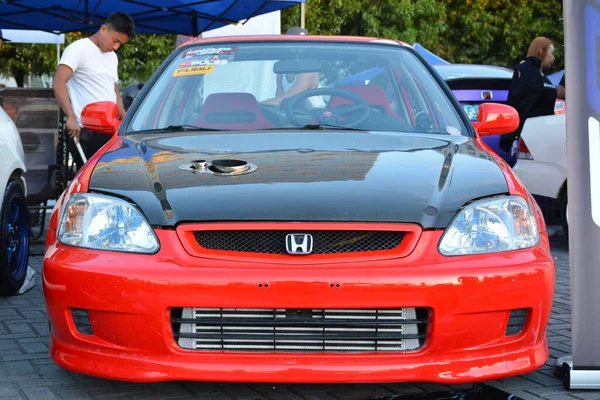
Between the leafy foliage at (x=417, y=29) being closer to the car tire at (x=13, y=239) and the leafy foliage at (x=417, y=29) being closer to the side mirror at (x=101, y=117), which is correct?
the car tire at (x=13, y=239)

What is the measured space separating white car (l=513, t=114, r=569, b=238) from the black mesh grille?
15.2 ft

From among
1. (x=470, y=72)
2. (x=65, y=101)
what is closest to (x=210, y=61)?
(x=65, y=101)

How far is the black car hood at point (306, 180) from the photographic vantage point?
358cm

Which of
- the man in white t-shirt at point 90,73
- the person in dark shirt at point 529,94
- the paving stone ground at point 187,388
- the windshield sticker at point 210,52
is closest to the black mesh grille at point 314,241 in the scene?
the paving stone ground at point 187,388

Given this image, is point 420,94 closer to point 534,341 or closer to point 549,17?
point 534,341

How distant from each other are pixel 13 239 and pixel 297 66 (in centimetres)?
231

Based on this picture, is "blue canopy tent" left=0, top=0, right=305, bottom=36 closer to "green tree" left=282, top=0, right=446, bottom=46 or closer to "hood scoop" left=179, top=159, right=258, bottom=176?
"hood scoop" left=179, top=159, right=258, bottom=176

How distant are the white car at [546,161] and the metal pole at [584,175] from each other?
380cm

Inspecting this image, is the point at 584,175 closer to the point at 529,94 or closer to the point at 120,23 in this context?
the point at 120,23

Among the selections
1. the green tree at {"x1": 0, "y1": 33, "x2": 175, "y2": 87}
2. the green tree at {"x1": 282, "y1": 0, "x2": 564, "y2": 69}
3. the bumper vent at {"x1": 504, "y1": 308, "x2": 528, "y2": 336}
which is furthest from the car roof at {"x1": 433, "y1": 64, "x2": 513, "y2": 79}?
the green tree at {"x1": 282, "y1": 0, "x2": 564, "y2": 69}

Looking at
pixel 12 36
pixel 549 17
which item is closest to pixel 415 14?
pixel 549 17

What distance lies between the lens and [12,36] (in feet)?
54.7

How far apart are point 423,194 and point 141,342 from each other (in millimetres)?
1115

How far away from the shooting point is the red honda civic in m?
3.44
